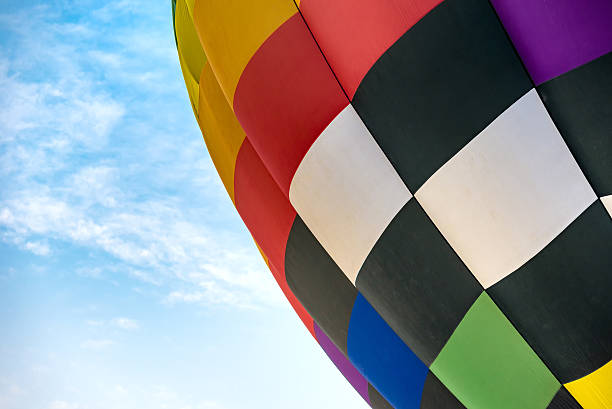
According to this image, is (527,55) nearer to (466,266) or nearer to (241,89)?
(466,266)

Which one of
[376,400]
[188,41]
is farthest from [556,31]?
[376,400]

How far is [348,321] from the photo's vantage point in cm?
181

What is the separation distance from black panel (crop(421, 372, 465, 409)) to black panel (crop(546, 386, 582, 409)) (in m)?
0.38

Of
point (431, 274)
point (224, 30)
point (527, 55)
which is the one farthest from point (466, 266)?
point (224, 30)

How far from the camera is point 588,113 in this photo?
118cm

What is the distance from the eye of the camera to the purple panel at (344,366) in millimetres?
2252

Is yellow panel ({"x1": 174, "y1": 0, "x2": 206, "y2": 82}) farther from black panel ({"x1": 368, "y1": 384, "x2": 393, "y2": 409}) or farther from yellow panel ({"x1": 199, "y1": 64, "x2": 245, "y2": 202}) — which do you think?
black panel ({"x1": 368, "y1": 384, "x2": 393, "y2": 409})

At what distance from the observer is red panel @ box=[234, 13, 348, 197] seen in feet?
4.78

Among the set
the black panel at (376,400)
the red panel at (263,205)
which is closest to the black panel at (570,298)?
the red panel at (263,205)

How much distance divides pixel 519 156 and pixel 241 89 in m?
0.82

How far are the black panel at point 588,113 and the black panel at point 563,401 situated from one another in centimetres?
48

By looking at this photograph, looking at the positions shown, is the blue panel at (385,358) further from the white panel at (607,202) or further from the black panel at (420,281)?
the white panel at (607,202)

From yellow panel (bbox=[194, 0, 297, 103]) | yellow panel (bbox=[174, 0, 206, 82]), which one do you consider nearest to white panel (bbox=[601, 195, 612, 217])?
yellow panel (bbox=[194, 0, 297, 103])

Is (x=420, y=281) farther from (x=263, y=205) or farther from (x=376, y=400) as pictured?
(x=376, y=400)
